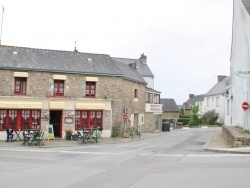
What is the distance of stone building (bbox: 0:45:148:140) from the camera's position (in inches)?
932

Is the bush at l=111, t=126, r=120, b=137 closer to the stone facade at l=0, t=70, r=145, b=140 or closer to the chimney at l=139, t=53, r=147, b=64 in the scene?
the stone facade at l=0, t=70, r=145, b=140

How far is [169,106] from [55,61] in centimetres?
4055

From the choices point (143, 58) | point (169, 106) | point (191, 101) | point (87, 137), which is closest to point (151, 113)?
point (87, 137)

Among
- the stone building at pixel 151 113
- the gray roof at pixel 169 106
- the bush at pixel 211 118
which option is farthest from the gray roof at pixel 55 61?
the gray roof at pixel 169 106

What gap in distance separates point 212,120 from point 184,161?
43.6 m

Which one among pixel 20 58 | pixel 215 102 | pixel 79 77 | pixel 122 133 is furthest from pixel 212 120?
pixel 20 58

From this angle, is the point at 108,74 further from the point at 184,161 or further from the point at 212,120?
the point at 212,120

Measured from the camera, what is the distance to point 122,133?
2764 cm

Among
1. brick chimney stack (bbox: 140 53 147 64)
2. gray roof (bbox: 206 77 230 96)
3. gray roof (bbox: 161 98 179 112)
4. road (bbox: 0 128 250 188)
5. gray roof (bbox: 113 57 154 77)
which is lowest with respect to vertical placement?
road (bbox: 0 128 250 188)

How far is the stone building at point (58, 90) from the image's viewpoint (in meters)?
23.7

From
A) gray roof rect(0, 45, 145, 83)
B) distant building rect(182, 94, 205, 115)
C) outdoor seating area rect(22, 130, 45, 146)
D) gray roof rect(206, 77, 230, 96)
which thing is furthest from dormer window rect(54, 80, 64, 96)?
distant building rect(182, 94, 205, 115)

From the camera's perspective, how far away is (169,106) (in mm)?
63594

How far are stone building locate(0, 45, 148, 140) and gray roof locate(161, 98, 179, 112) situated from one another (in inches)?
1396

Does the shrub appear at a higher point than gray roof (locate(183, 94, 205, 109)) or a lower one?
lower
